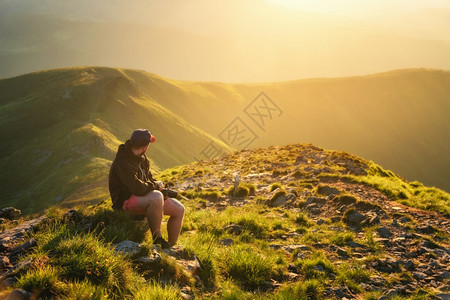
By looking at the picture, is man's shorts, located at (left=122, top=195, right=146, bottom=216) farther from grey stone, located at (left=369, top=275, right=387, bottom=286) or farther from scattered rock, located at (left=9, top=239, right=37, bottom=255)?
grey stone, located at (left=369, top=275, right=387, bottom=286)

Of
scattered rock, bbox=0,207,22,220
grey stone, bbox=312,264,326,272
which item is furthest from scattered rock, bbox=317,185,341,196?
scattered rock, bbox=0,207,22,220

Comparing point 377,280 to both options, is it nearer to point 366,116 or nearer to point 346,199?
point 346,199

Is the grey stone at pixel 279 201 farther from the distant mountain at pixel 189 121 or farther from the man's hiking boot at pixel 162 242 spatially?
the distant mountain at pixel 189 121

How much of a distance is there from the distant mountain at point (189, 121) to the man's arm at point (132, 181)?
4157cm

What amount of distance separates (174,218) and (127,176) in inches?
62.8

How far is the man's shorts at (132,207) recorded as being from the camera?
7180 millimetres

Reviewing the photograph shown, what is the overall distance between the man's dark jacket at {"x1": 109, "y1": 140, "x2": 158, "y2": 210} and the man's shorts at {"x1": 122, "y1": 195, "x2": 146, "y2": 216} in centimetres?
17

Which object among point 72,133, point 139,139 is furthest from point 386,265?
point 72,133

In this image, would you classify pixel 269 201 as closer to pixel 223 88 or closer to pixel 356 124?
pixel 356 124

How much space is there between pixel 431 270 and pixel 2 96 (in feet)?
465

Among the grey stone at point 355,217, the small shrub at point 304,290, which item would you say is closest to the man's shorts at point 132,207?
the small shrub at point 304,290

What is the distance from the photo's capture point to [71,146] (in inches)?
2640

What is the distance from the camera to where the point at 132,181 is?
6.95 meters

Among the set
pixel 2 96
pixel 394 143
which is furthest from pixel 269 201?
pixel 394 143
